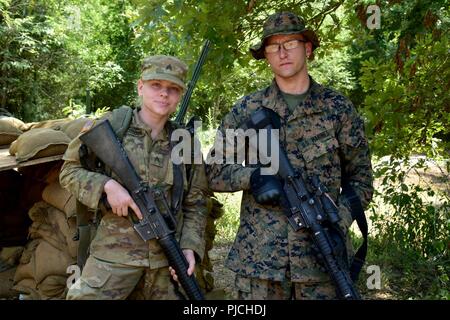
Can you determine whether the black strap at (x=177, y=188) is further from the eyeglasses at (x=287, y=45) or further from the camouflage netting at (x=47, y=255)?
the camouflage netting at (x=47, y=255)

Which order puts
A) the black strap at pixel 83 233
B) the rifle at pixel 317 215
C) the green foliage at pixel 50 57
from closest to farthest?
the rifle at pixel 317 215 → the black strap at pixel 83 233 → the green foliage at pixel 50 57

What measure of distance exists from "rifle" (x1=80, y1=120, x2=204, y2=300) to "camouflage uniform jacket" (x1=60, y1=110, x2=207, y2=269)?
72 mm

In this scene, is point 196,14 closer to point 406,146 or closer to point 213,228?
point 213,228

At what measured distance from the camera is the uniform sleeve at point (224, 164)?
3137 mm

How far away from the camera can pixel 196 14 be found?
12.5 feet

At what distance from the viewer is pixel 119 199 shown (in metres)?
2.95

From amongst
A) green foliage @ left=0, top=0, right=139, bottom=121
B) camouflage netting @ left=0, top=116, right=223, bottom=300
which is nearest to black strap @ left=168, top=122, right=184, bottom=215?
camouflage netting @ left=0, top=116, right=223, bottom=300

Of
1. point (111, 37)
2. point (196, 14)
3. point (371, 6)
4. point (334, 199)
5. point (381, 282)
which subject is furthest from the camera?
point (111, 37)

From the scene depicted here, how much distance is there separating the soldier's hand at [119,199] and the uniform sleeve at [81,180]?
0.04 metres

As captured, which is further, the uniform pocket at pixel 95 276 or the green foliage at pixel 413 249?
the green foliage at pixel 413 249

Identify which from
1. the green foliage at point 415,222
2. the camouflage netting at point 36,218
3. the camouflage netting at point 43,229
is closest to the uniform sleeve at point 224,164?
the camouflage netting at point 43,229

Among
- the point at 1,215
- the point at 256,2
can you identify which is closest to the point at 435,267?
the point at 256,2

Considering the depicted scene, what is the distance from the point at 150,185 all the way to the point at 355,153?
45.3 inches

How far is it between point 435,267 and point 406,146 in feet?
3.64
